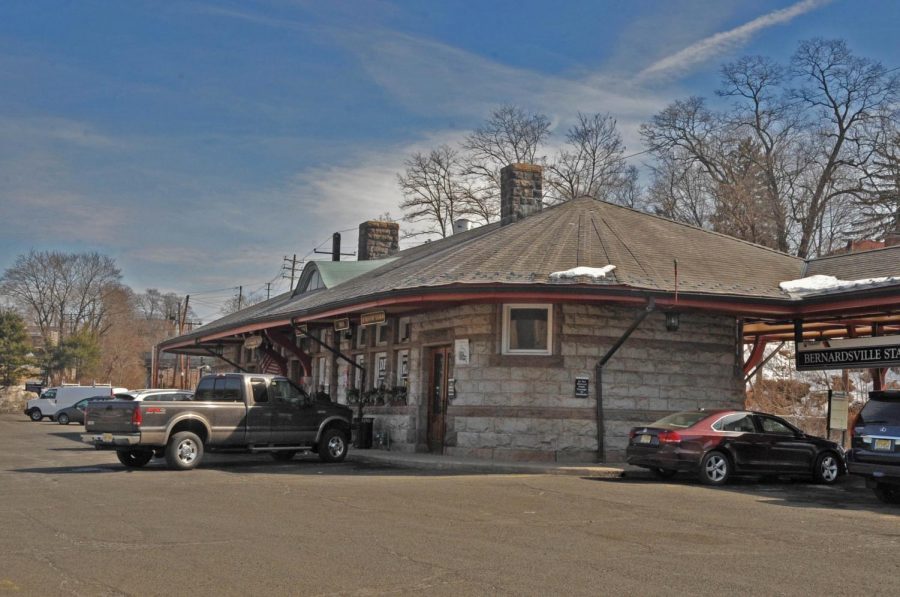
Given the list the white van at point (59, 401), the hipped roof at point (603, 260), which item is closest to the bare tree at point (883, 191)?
the hipped roof at point (603, 260)

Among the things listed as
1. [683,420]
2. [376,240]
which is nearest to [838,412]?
[683,420]

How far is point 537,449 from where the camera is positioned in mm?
19328

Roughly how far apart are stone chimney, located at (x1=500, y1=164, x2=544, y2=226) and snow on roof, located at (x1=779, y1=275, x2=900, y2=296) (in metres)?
8.84

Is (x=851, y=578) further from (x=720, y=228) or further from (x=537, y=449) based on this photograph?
(x=720, y=228)

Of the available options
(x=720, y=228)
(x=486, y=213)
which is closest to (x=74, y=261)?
(x=486, y=213)

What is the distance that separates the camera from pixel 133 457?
723 inches

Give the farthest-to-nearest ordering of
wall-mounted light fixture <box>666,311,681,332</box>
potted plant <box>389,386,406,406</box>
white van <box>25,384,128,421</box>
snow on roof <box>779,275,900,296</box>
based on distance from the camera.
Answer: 1. white van <box>25,384,128,421</box>
2. potted plant <box>389,386,406,406</box>
3. wall-mounted light fixture <box>666,311,681,332</box>
4. snow on roof <box>779,275,900,296</box>

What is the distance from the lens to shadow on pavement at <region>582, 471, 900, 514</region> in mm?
13375

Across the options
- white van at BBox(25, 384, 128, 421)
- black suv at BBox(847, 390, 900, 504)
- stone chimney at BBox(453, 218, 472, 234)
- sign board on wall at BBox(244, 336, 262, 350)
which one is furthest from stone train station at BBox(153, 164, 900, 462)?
white van at BBox(25, 384, 128, 421)

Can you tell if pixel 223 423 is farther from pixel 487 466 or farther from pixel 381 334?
pixel 381 334

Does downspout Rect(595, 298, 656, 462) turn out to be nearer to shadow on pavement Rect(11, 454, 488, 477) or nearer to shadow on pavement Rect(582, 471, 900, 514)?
shadow on pavement Rect(582, 471, 900, 514)

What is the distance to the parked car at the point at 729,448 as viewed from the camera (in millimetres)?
15859

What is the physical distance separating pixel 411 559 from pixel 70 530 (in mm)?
3799

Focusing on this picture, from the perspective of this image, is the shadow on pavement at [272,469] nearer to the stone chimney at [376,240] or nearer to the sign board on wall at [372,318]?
the sign board on wall at [372,318]
